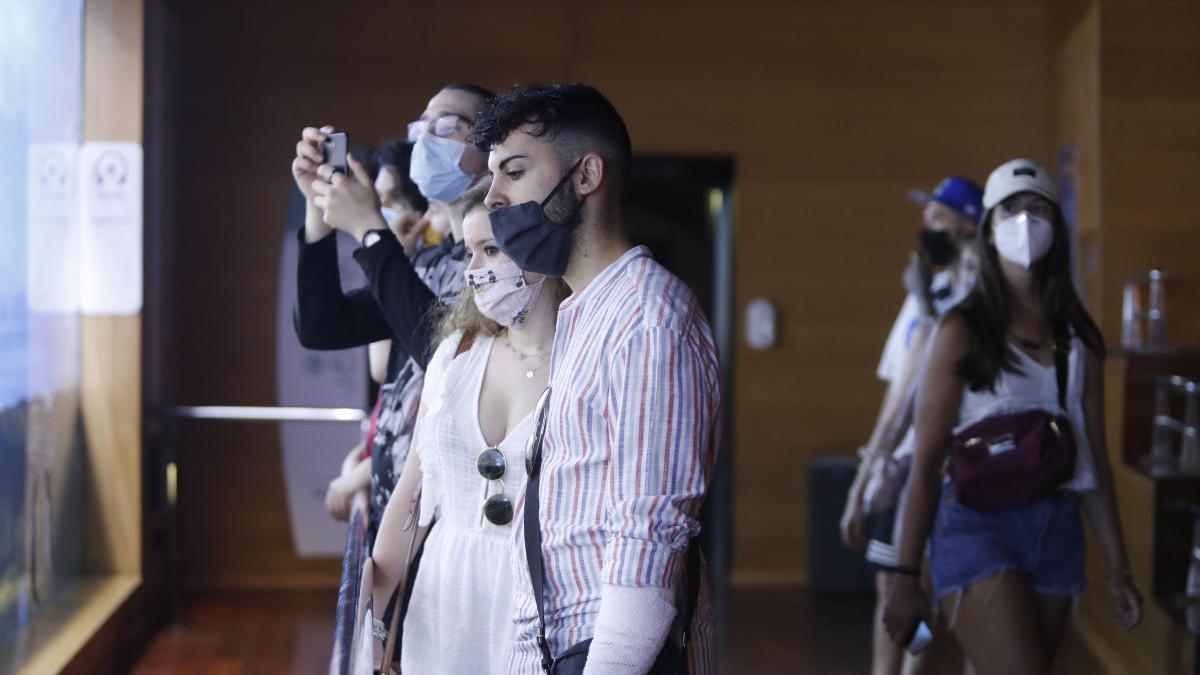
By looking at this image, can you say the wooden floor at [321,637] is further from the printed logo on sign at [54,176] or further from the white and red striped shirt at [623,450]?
the white and red striped shirt at [623,450]

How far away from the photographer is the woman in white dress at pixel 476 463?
2.10 m

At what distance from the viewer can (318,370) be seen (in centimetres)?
646

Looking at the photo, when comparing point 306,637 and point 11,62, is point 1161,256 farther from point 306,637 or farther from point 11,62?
point 11,62

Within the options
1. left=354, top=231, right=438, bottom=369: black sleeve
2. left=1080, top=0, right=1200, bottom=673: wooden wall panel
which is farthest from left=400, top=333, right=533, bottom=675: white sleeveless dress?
left=1080, top=0, right=1200, bottom=673: wooden wall panel

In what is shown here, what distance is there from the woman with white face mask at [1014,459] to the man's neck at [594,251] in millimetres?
1325

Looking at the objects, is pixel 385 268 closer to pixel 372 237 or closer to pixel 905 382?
pixel 372 237

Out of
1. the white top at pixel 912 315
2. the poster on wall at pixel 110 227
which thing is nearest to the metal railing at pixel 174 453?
the poster on wall at pixel 110 227

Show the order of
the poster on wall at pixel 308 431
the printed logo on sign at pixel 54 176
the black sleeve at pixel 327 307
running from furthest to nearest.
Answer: the poster on wall at pixel 308 431
the printed logo on sign at pixel 54 176
the black sleeve at pixel 327 307

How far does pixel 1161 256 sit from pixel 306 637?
12.9ft

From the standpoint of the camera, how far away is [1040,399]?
2.88m

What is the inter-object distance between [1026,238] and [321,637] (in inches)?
145

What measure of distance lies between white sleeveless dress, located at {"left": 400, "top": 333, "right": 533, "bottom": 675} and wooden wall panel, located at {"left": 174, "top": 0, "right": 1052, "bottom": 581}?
453cm

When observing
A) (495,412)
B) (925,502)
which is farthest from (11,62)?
(925,502)

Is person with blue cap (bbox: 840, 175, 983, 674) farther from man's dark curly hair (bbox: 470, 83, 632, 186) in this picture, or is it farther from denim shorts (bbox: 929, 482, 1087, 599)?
man's dark curly hair (bbox: 470, 83, 632, 186)
